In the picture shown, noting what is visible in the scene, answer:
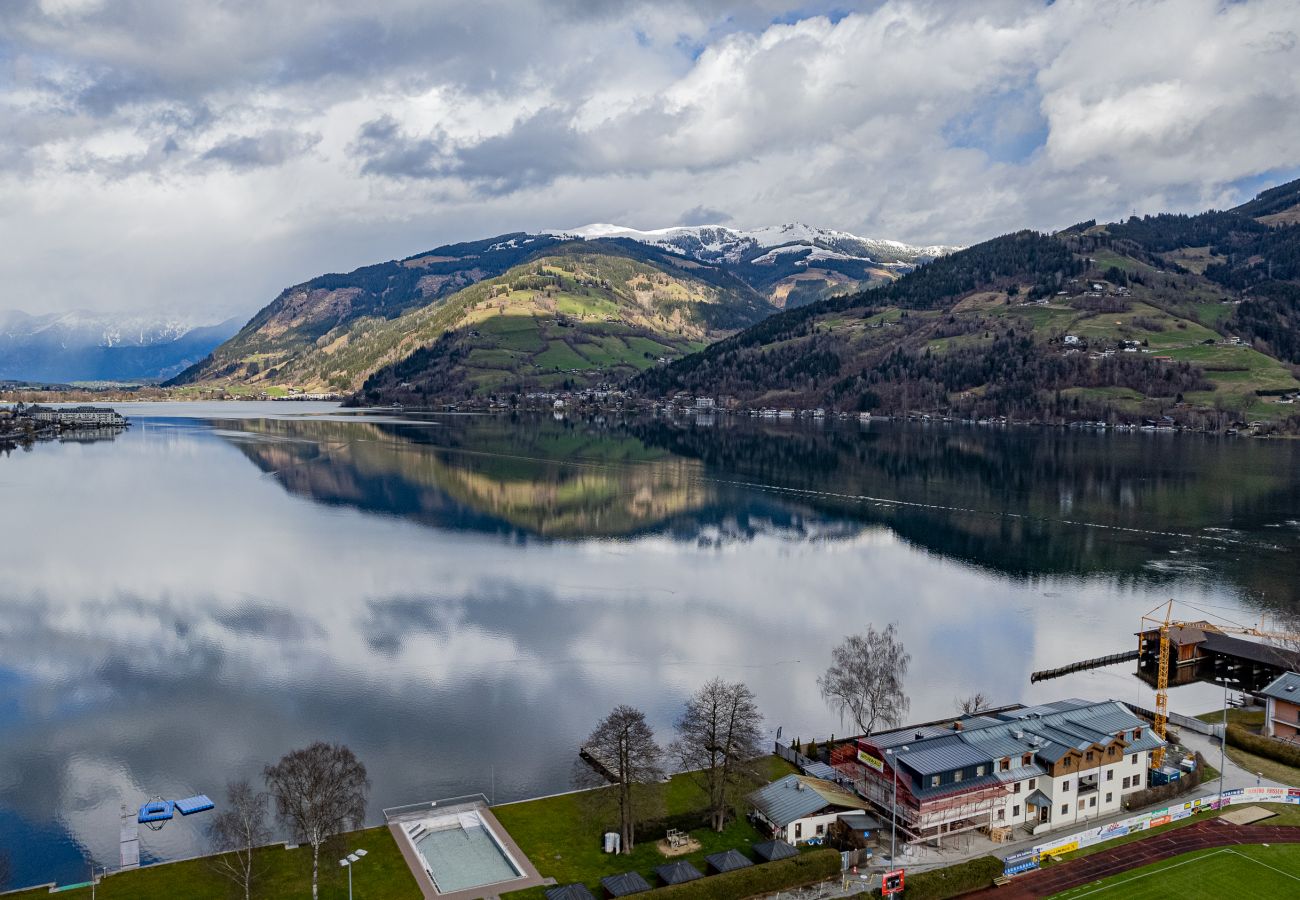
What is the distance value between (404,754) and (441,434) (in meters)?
144

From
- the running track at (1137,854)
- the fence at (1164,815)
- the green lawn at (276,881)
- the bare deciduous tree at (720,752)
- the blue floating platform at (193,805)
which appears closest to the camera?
the green lawn at (276,881)

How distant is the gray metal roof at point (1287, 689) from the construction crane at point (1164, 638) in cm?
410

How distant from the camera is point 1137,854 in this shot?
2939 centimetres

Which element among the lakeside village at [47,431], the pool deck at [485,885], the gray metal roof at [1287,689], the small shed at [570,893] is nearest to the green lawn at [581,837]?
the pool deck at [485,885]

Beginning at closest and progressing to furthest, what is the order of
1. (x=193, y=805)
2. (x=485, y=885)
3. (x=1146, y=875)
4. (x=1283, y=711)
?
(x=485, y=885)
(x=1146, y=875)
(x=193, y=805)
(x=1283, y=711)

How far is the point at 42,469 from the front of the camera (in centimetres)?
13038

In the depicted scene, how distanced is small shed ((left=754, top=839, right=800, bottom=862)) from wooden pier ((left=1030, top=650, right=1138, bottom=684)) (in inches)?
1022

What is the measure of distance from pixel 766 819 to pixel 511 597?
34623 millimetres

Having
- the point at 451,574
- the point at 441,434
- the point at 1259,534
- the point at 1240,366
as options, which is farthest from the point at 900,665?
the point at 1240,366

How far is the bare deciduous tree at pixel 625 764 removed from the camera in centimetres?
2972

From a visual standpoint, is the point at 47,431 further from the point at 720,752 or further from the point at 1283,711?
the point at 1283,711

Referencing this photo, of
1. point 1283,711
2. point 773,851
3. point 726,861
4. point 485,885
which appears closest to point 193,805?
point 485,885

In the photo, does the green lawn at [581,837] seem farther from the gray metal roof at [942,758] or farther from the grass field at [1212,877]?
the grass field at [1212,877]

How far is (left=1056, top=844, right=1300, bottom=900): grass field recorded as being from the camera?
27062mm
